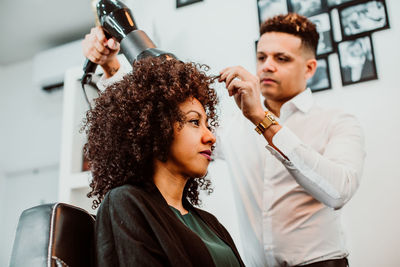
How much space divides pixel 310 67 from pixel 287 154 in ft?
2.15

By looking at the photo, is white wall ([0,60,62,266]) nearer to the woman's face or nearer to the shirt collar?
the shirt collar

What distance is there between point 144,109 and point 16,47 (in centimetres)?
331

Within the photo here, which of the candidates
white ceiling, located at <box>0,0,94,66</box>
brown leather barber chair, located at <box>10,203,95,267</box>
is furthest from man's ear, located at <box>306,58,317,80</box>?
white ceiling, located at <box>0,0,94,66</box>

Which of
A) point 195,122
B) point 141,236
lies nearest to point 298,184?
point 195,122

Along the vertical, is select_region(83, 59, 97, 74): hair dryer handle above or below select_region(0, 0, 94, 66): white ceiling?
below

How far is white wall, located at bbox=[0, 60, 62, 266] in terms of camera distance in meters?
3.71

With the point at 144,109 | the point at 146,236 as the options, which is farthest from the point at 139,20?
the point at 146,236

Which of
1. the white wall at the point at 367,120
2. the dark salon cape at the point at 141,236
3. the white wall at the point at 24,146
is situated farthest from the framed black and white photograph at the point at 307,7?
the white wall at the point at 24,146

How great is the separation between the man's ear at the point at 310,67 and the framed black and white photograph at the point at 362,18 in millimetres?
299

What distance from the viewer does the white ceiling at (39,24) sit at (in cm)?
329

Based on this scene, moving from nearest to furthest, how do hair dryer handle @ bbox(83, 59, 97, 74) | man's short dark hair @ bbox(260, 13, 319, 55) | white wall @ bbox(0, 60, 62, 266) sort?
hair dryer handle @ bbox(83, 59, 97, 74)
man's short dark hair @ bbox(260, 13, 319, 55)
white wall @ bbox(0, 60, 62, 266)

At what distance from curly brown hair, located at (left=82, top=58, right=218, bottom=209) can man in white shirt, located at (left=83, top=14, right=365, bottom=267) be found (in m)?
0.30

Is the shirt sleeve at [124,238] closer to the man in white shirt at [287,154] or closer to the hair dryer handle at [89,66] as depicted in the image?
the man in white shirt at [287,154]

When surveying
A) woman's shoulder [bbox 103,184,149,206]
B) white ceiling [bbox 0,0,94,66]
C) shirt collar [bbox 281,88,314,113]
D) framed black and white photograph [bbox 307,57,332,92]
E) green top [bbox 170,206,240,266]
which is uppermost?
white ceiling [bbox 0,0,94,66]
